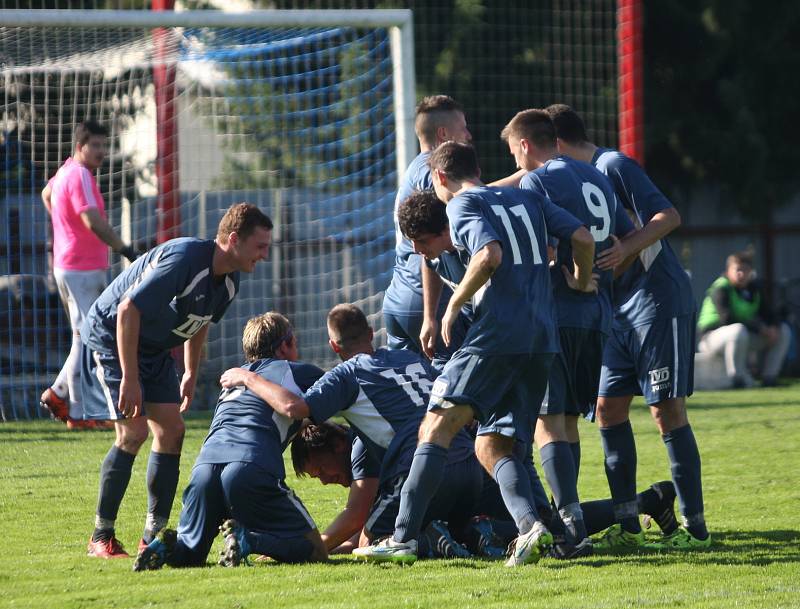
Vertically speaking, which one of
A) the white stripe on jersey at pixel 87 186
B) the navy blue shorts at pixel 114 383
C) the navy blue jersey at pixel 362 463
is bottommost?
the navy blue jersey at pixel 362 463

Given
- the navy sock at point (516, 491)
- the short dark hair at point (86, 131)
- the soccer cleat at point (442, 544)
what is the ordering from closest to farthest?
the navy sock at point (516, 491) < the soccer cleat at point (442, 544) < the short dark hair at point (86, 131)

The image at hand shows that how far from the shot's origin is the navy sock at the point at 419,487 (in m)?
5.18

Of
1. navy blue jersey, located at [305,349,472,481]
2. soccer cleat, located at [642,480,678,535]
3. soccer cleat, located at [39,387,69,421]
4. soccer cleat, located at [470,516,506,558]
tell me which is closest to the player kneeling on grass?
navy blue jersey, located at [305,349,472,481]

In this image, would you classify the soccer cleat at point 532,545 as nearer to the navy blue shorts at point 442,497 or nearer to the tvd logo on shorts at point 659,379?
the navy blue shorts at point 442,497

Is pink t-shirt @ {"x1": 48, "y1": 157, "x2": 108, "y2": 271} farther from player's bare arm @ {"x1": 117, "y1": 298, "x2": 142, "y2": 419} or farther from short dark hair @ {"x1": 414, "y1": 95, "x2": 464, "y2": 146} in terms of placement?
player's bare arm @ {"x1": 117, "y1": 298, "x2": 142, "y2": 419}

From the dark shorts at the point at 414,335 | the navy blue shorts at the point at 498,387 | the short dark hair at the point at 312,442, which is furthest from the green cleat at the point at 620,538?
the short dark hair at the point at 312,442

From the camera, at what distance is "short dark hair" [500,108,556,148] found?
5797mm

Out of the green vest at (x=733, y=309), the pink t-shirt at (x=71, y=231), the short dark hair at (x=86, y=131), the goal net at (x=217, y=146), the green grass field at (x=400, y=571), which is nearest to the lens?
the green grass field at (x=400, y=571)

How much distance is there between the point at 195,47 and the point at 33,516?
593 cm

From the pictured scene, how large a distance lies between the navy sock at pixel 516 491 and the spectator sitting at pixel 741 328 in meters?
9.86

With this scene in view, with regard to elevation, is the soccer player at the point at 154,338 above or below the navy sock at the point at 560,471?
above

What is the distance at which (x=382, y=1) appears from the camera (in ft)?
58.4

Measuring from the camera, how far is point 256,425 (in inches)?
218

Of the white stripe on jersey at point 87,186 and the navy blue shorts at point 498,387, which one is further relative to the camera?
the white stripe on jersey at point 87,186
